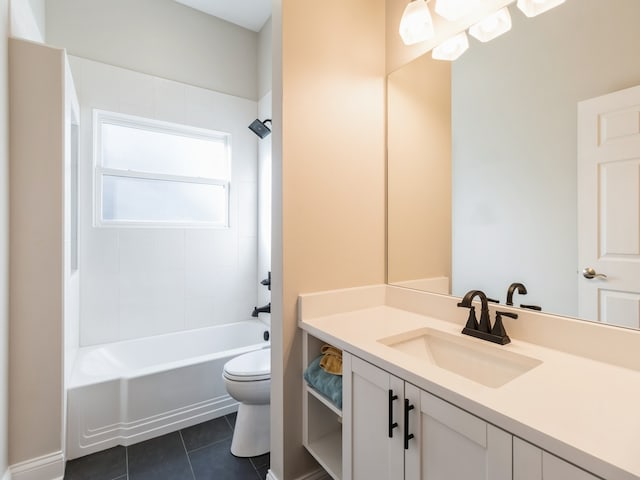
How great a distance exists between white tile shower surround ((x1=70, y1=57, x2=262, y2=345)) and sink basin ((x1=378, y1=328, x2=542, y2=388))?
2.09 m

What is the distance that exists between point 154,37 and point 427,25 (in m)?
2.31

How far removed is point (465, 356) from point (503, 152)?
2.55 feet

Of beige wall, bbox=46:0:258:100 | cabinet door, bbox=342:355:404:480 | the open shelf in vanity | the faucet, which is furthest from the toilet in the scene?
beige wall, bbox=46:0:258:100

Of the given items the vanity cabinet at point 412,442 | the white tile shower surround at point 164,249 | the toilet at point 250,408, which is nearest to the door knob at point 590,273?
the vanity cabinet at point 412,442

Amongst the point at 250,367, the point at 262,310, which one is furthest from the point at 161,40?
the point at 250,367

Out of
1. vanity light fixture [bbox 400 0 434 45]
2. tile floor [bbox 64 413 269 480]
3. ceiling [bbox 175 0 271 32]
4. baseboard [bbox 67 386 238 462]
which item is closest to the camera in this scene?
vanity light fixture [bbox 400 0 434 45]

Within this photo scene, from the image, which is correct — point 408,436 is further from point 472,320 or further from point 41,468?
point 41,468

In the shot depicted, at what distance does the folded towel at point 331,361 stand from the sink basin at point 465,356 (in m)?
0.25

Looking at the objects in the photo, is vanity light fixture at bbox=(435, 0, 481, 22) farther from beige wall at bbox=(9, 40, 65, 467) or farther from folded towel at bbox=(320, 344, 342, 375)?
beige wall at bbox=(9, 40, 65, 467)

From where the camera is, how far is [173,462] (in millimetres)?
1716

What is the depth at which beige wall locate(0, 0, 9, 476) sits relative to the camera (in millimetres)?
1345

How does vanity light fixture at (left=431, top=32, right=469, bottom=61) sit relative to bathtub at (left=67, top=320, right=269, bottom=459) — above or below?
above

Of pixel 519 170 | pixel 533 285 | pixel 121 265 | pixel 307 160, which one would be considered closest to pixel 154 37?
Result: pixel 121 265

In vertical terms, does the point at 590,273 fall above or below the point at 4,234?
below
